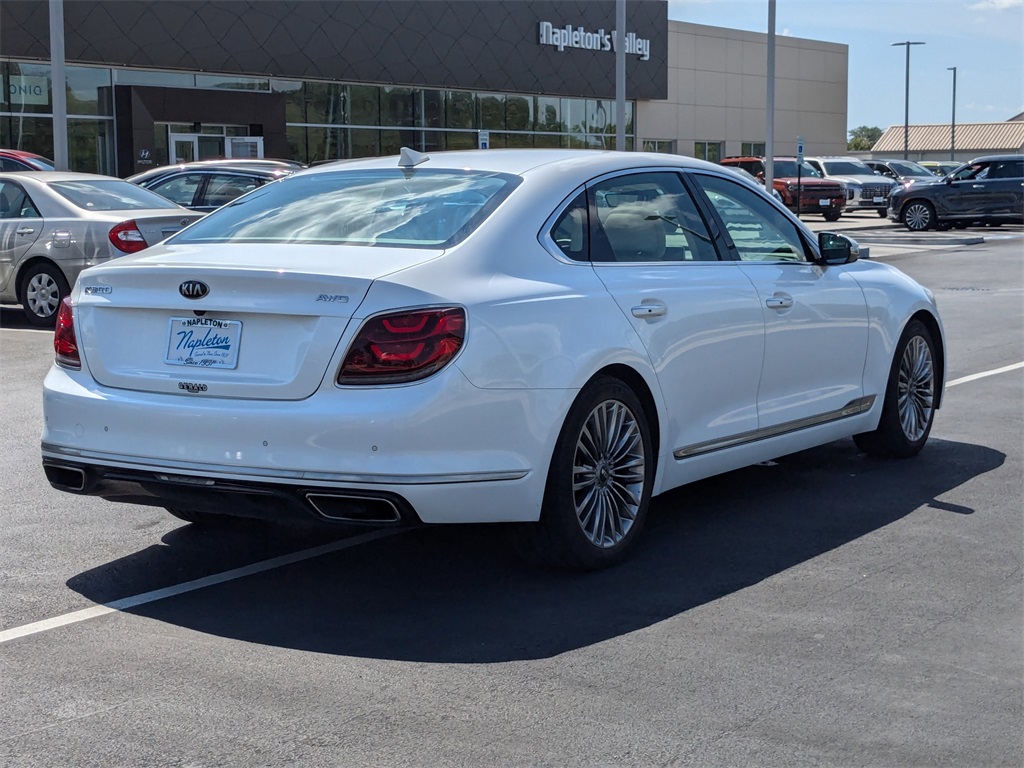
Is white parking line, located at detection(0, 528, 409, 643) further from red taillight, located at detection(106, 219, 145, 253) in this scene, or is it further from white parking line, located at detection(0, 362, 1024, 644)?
red taillight, located at detection(106, 219, 145, 253)

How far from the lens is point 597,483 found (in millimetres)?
5473

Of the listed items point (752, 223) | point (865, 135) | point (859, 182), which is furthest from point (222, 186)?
point (865, 135)

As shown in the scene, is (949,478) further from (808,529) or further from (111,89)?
(111,89)

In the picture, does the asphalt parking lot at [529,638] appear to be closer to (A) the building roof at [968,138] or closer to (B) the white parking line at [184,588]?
(B) the white parking line at [184,588]

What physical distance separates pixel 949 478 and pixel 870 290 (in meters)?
1.06

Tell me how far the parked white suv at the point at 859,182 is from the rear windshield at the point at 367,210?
35.9 metres

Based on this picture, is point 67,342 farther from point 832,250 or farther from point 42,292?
point 42,292

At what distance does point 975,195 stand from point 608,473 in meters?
32.7

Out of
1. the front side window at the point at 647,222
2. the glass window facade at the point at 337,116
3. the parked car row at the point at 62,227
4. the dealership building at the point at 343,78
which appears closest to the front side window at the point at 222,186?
the parked car row at the point at 62,227

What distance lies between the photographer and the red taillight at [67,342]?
17.8 feet

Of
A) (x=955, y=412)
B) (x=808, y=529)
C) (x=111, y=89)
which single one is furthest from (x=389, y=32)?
(x=808, y=529)

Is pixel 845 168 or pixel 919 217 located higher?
pixel 845 168

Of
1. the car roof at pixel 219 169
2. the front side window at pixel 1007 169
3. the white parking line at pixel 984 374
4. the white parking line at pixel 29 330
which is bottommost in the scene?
the white parking line at pixel 984 374

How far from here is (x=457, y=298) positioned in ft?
16.1
